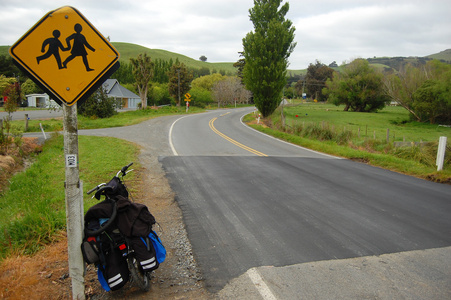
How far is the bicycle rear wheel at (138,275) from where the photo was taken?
3359 millimetres

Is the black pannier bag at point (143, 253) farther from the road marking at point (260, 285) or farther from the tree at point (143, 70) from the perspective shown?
the tree at point (143, 70)

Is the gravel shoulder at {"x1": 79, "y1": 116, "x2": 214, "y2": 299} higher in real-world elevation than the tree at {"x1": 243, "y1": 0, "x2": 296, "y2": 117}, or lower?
lower

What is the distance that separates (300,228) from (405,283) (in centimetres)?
185

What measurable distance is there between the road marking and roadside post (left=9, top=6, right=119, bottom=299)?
187 centimetres

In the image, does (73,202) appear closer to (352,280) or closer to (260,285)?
(260,285)

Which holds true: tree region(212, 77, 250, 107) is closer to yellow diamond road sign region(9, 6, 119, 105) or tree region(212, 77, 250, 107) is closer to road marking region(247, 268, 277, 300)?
road marking region(247, 268, 277, 300)

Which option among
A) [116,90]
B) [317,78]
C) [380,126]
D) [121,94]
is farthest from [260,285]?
[317,78]

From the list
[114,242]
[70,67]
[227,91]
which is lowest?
[114,242]

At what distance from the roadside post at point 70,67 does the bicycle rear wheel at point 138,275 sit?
49cm

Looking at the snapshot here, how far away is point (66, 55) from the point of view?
310 cm

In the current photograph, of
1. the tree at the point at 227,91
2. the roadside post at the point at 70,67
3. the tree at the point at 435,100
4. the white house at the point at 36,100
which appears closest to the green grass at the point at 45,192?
the roadside post at the point at 70,67

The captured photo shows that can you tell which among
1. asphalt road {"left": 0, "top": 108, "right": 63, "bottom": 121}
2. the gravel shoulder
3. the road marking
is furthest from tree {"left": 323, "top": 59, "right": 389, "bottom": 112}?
the road marking

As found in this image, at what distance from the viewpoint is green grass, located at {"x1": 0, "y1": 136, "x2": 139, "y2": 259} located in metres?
4.59

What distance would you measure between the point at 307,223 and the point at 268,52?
2746cm
